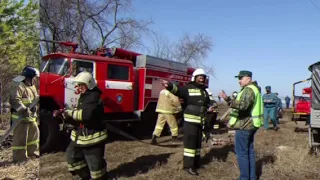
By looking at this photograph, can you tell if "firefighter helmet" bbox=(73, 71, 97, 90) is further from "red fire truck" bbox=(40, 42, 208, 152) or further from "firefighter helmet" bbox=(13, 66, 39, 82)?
"red fire truck" bbox=(40, 42, 208, 152)

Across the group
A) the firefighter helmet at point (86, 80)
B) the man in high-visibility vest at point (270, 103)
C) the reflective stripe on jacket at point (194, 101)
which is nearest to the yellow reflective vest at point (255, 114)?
the reflective stripe on jacket at point (194, 101)

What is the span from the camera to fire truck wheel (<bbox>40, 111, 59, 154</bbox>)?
6863 mm

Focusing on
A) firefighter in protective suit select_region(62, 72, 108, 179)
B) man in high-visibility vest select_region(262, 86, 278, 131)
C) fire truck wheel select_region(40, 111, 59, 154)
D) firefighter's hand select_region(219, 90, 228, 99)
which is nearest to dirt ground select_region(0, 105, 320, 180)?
fire truck wheel select_region(40, 111, 59, 154)

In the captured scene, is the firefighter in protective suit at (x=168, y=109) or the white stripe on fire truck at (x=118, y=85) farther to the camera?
the firefighter in protective suit at (x=168, y=109)

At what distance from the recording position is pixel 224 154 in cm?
684

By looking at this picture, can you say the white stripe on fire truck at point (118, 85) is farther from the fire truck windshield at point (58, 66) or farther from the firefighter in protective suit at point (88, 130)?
the firefighter in protective suit at point (88, 130)

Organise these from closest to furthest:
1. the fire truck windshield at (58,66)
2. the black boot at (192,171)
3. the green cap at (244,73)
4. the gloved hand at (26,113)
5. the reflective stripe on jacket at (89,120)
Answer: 1. the reflective stripe on jacket at (89,120)
2. the green cap at (244,73)
3. the black boot at (192,171)
4. the gloved hand at (26,113)
5. the fire truck windshield at (58,66)

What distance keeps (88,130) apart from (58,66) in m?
3.66

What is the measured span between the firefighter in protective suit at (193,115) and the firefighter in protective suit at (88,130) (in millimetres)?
1568

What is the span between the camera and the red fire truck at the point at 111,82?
7156 millimetres

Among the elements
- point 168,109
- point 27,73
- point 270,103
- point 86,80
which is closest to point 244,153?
point 86,80

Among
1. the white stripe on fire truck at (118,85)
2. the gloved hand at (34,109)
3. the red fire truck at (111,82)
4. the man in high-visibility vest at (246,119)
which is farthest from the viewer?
the white stripe on fire truck at (118,85)

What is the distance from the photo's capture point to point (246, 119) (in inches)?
205

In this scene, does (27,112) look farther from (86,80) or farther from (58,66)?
(86,80)
